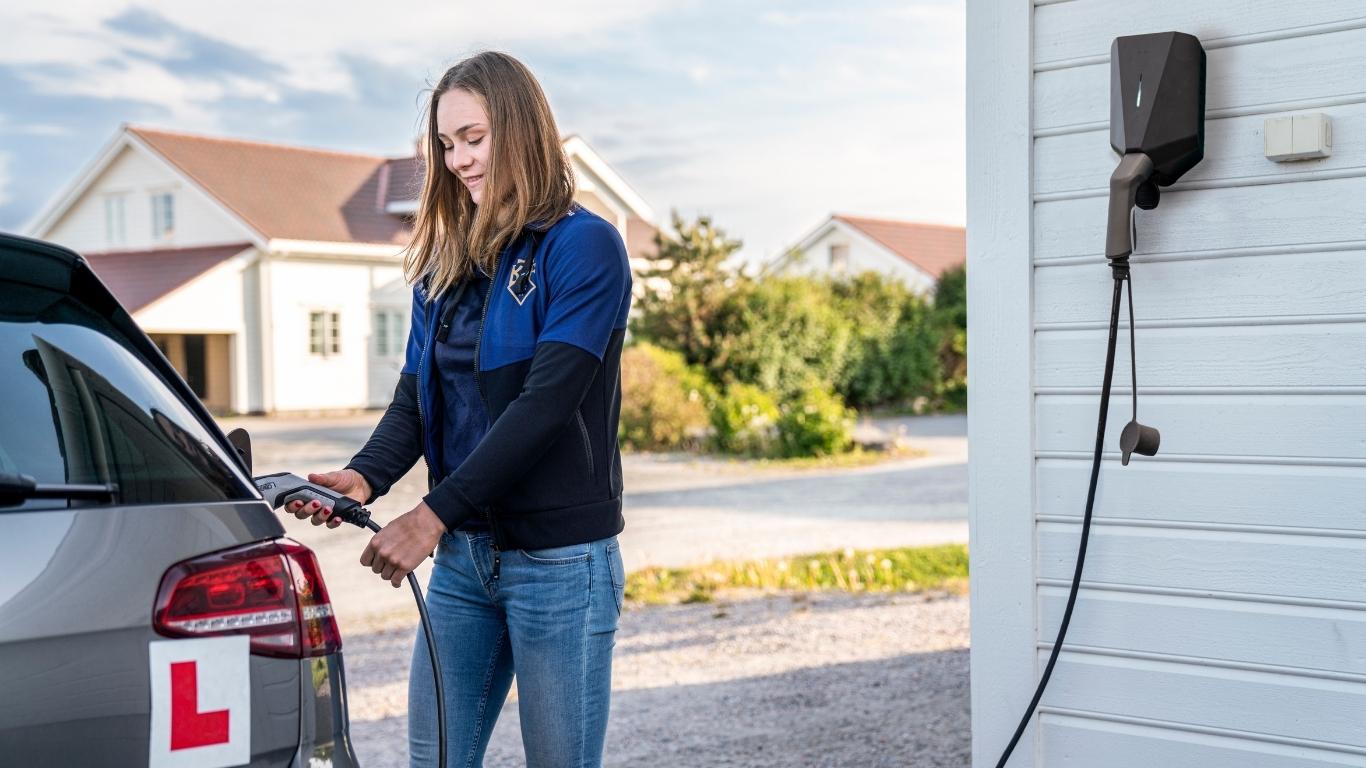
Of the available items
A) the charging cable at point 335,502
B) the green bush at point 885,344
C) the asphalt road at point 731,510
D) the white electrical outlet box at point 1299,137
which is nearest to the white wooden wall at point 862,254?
the green bush at point 885,344

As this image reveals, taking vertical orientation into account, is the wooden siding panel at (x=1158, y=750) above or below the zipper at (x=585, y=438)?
below

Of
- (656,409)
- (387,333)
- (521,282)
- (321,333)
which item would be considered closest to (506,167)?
(521,282)

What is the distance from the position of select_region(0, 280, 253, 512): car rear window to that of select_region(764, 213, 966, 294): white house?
38040 mm

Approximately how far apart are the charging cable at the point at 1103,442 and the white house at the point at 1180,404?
0.16ft

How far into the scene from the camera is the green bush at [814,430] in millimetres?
16812

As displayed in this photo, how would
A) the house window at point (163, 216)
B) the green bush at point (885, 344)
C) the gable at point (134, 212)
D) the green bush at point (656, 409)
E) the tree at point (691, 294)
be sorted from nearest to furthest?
the green bush at point (656, 409), the tree at point (691, 294), the green bush at point (885, 344), the gable at point (134, 212), the house window at point (163, 216)

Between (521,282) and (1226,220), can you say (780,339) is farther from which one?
(521,282)

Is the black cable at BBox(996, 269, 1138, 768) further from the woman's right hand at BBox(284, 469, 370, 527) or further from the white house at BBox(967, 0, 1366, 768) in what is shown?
the woman's right hand at BBox(284, 469, 370, 527)

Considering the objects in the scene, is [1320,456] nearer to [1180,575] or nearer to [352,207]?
[1180,575]

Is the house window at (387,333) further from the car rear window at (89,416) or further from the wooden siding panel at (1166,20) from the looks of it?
the car rear window at (89,416)

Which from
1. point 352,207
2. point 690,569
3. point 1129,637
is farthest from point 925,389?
point 1129,637

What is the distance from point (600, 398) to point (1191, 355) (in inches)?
50.4

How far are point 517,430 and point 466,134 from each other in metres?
0.60

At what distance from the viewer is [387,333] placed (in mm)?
30172
